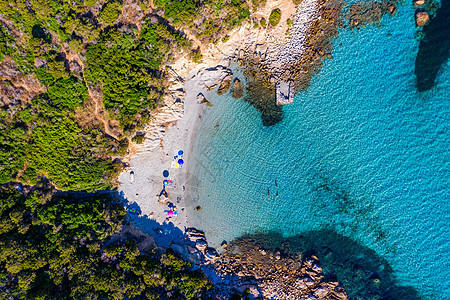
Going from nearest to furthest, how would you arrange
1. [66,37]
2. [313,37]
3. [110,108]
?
[66,37]
[110,108]
[313,37]

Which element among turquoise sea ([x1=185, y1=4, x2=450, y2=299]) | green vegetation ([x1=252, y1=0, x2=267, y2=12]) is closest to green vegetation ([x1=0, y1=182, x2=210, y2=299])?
turquoise sea ([x1=185, y1=4, x2=450, y2=299])

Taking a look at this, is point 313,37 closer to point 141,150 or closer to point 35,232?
point 141,150

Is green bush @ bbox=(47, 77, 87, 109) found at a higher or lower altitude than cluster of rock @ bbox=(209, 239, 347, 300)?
higher

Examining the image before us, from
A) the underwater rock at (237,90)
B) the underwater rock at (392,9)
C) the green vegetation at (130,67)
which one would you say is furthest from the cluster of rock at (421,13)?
the green vegetation at (130,67)

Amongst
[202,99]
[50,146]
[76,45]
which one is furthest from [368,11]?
[50,146]

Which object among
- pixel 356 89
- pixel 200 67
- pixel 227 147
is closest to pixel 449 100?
pixel 356 89

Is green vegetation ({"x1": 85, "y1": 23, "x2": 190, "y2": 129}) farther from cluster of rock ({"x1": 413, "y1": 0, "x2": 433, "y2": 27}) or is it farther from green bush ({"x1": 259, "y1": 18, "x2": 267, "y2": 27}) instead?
cluster of rock ({"x1": 413, "y1": 0, "x2": 433, "y2": 27})

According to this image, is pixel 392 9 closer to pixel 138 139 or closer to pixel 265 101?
pixel 265 101
